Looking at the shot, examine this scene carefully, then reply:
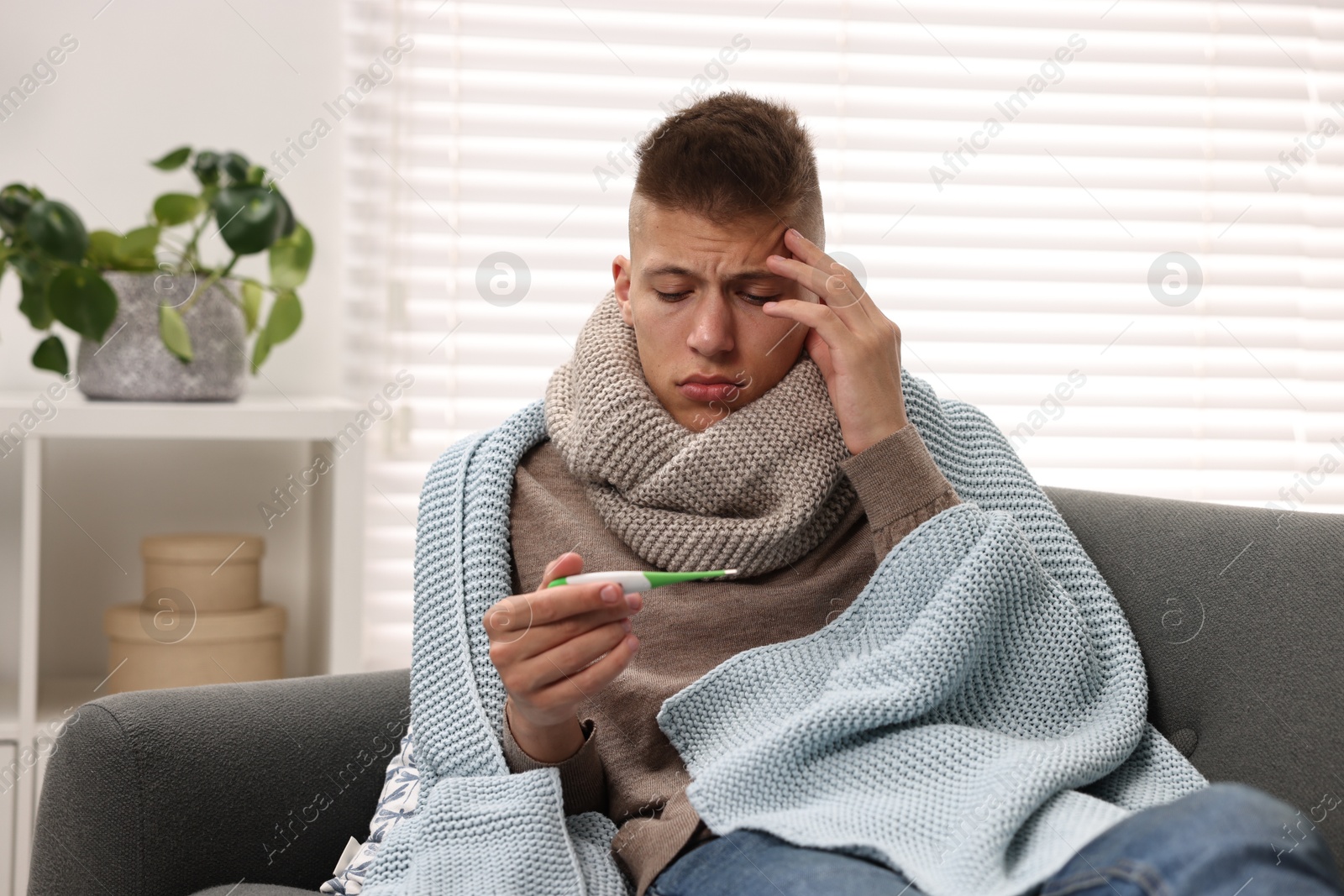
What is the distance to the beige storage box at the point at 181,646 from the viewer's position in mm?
1729

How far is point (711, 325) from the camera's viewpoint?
117 centimetres

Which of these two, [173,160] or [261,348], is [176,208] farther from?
[261,348]

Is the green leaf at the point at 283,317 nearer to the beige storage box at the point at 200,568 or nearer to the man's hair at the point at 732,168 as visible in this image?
the beige storage box at the point at 200,568

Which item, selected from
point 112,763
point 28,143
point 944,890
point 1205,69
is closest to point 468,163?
point 28,143

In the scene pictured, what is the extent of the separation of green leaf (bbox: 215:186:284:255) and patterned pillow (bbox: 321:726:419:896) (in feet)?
2.93

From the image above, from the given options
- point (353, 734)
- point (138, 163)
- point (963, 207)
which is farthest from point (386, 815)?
point (963, 207)

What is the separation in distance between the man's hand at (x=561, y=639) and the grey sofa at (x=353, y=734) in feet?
1.11

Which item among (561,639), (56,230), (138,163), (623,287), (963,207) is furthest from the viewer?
(963,207)

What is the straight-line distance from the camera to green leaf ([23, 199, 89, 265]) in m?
1.61

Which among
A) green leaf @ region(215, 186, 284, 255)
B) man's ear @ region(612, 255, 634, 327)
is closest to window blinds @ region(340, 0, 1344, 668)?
green leaf @ region(215, 186, 284, 255)

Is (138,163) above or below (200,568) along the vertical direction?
above

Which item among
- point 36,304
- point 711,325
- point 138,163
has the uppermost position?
point 138,163

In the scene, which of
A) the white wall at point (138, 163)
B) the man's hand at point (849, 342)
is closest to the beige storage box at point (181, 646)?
the white wall at point (138, 163)

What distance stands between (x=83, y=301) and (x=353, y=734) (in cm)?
87
